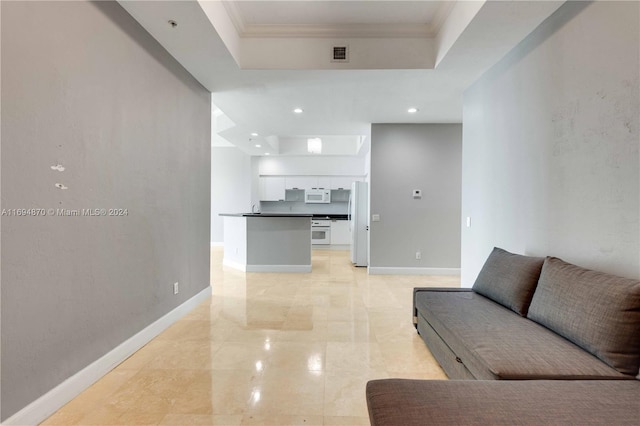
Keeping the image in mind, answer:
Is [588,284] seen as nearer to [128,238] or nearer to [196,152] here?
[128,238]

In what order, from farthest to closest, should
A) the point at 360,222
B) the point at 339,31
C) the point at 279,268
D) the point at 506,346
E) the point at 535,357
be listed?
the point at 360,222 → the point at 279,268 → the point at 339,31 → the point at 506,346 → the point at 535,357

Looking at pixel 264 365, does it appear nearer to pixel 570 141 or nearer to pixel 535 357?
pixel 535 357

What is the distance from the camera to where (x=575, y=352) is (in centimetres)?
146

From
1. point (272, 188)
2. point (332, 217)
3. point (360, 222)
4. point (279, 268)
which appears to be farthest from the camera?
point (272, 188)

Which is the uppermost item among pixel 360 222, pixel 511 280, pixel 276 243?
pixel 360 222

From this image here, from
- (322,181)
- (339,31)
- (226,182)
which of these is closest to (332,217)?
(322,181)

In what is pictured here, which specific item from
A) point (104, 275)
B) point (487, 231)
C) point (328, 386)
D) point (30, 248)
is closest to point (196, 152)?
point (104, 275)

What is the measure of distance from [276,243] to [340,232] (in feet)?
9.76

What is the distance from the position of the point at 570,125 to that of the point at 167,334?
3704 mm

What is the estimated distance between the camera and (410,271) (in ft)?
17.0

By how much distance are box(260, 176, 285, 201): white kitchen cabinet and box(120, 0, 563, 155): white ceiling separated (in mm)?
4567

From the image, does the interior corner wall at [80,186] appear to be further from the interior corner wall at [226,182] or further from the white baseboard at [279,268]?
the interior corner wall at [226,182]

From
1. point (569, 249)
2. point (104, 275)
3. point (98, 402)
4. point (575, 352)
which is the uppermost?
point (569, 249)
